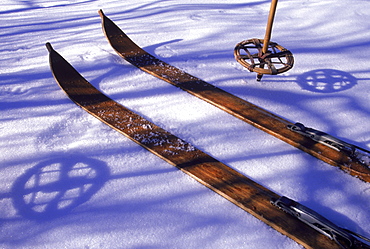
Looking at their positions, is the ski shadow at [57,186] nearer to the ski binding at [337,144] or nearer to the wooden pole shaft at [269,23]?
the ski binding at [337,144]

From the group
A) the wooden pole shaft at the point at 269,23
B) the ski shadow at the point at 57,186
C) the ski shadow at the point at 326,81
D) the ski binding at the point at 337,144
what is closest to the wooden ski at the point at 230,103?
the ski binding at the point at 337,144

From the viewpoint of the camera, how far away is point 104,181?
2168 millimetres

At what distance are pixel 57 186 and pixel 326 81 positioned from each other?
2.76m

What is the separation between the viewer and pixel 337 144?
2.33 m

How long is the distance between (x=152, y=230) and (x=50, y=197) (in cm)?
73

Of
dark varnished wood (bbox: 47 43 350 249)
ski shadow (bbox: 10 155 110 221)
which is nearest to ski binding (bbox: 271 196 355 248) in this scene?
dark varnished wood (bbox: 47 43 350 249)

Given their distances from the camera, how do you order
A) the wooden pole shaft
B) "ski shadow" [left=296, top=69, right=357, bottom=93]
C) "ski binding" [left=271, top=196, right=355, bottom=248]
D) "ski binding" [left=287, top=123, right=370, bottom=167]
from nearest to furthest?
1. "ski binding" [left=271, top=196, right=355, bottom=248]
2. "ski binding" [left=287, top=123, right=370, bottom=167]
3. the wooden pole shaft
4. "ski shadow" [left=296, top=69, right=357, bottom=93]

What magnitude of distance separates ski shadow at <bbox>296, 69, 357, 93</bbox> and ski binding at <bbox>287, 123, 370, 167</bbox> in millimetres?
829

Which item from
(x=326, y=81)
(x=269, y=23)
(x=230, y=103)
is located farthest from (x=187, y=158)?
(x=326, y=81)

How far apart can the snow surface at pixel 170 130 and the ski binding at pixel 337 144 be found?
0.17 meters

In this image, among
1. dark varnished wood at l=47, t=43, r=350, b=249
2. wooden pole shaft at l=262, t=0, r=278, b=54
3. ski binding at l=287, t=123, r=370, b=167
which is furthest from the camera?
wooden pole shaft at l=262, t=0, r=278, b=54

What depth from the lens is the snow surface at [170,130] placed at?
75.2 inches

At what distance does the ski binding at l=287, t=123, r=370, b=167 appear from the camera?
2287 millimetres

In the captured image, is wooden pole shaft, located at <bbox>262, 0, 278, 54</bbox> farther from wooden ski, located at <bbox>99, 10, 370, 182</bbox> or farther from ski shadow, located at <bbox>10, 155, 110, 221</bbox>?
ski shadow, located at <bbox>10, 155, 110, 221</bbox>
